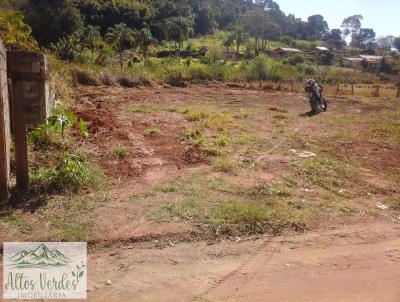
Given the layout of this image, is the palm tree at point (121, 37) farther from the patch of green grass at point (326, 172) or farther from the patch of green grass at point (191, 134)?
the patch of green grass at point (326, 172)

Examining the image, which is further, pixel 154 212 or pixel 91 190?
pixel 91 190

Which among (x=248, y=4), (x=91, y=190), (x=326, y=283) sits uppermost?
(x=248, y=4)

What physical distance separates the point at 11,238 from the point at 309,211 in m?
3.39

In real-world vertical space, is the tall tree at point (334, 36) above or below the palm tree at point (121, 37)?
above

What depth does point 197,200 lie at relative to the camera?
5.22 m

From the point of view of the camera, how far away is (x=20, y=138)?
4.96m

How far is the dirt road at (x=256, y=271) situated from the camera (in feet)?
11.6

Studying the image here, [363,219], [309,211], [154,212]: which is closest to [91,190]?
[154,212]

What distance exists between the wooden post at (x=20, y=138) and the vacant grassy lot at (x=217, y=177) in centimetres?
39

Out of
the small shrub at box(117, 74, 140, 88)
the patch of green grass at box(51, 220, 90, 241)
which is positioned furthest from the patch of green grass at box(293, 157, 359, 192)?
the small shrub at box(117, 74, 140, 88)

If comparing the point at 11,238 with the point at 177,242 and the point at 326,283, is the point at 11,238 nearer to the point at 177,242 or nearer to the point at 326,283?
the point at 177,242

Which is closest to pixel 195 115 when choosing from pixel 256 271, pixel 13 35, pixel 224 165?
pixel 224 165

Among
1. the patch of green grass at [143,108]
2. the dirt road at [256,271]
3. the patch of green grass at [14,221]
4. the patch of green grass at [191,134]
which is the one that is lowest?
the dirt road at [256,271]

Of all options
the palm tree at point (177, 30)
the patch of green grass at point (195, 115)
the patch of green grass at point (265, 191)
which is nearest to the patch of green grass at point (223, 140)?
the patch of green grass at point (195, 115)
